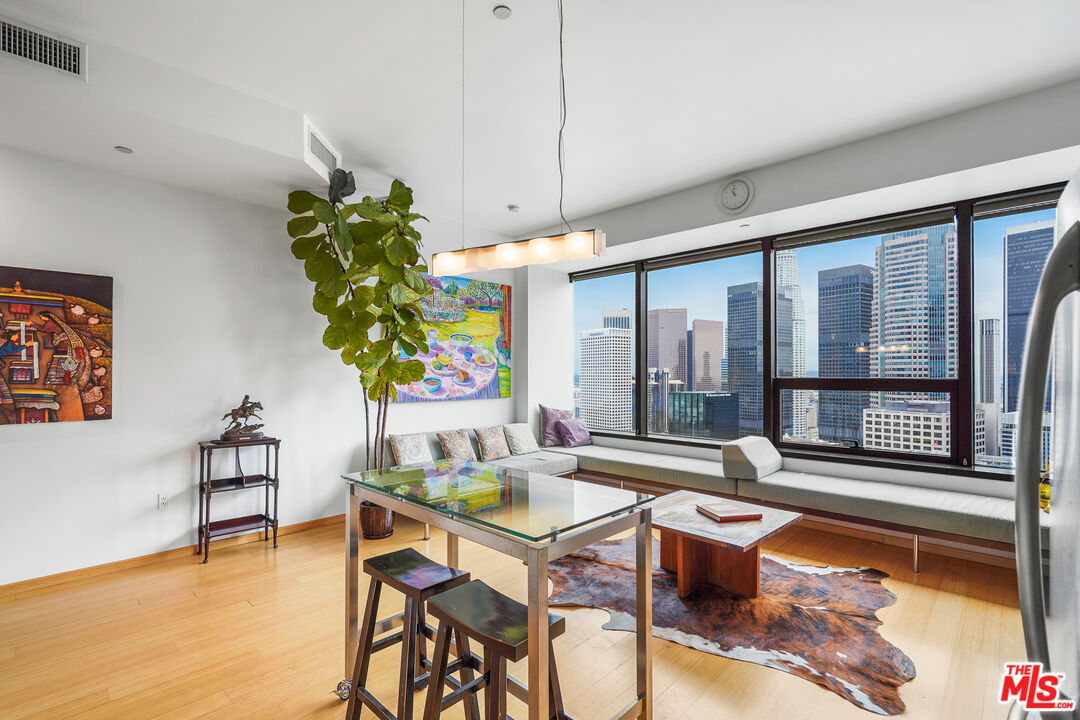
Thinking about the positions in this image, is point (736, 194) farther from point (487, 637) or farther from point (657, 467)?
point (487, 637)

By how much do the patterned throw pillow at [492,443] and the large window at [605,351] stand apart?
141cm

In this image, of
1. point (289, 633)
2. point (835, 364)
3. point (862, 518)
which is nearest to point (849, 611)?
point (862, 518)

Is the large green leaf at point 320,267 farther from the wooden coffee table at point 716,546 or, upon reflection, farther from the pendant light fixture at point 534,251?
the wooden coffee table at point 716,546

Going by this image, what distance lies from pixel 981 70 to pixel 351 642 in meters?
4.23

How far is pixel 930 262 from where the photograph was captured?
4.04 m

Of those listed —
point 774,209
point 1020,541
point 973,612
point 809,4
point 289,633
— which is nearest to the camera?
point 1020,541

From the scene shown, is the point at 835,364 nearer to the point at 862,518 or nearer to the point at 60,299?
the point at 862,518

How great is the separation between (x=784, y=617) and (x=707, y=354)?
301 centimetres

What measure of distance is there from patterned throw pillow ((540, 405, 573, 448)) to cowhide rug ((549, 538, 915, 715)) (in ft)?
6.91

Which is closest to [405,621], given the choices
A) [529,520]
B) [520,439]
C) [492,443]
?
[529,520]

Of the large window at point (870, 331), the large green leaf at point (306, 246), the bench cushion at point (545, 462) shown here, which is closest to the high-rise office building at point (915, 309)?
the large window at point (870, 331)

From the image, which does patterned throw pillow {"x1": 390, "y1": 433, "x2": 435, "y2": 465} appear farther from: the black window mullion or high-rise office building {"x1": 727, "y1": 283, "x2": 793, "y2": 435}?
the black window mullion

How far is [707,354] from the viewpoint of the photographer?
17.5 ft

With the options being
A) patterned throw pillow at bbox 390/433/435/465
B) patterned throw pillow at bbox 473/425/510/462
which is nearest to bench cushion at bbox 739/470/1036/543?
patterned throw pillow at bbox 473/425/510/462
